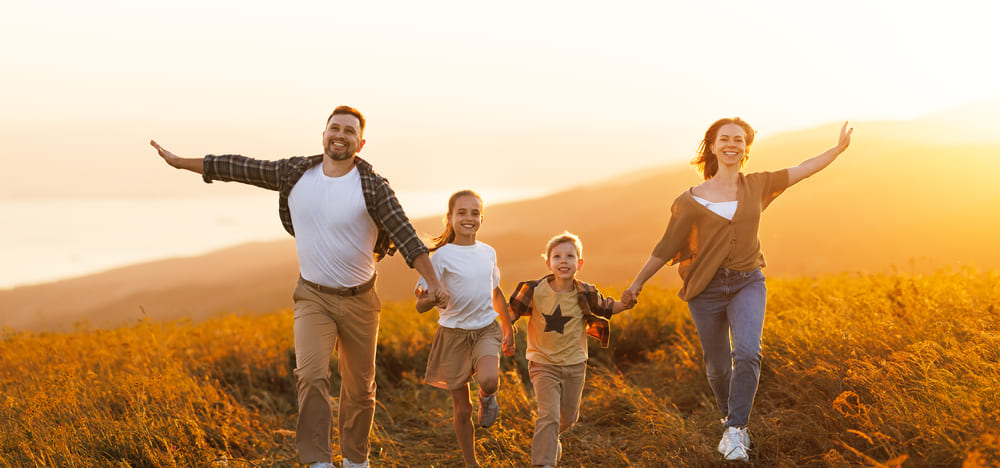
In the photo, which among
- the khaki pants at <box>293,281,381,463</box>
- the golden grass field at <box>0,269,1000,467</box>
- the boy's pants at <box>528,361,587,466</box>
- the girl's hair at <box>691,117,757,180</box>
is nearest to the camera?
the golden grass field at <box>0,269,1000,467</box>

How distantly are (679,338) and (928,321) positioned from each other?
3.38m

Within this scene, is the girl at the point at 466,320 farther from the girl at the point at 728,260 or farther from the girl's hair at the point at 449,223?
the girl at the point at 728,260

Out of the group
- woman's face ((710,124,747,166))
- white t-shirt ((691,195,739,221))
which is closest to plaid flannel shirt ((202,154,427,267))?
white t-shirt ((691,195,739,221))

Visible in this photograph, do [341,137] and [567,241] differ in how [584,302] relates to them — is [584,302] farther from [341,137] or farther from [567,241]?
[341,137]

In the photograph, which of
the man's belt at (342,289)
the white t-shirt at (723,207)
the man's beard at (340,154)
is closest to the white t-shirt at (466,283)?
the man's belt at (342,289)

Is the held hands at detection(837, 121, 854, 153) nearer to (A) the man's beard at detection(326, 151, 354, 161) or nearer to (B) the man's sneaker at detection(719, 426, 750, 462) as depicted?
(B) the man's sneaker at detection(719, 426, 750, 462)

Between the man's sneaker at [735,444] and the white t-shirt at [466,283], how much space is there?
75.8 inches

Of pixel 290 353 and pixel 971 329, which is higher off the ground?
pixel 971 329

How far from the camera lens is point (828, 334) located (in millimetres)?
6492

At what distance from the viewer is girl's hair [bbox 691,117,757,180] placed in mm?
5914

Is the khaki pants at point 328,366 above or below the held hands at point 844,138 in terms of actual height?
below

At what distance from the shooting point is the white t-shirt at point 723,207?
18.5 ft

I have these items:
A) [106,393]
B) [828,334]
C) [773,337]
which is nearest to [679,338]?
[773,337]

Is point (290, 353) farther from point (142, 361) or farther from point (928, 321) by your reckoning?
point (928, 321)
